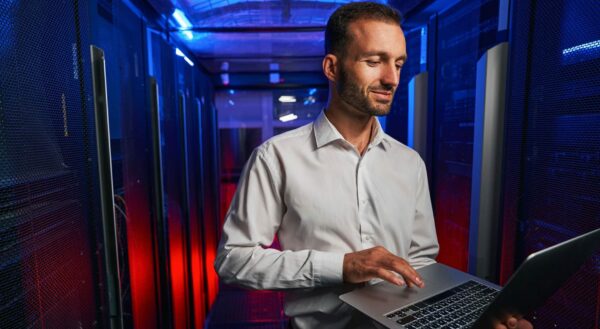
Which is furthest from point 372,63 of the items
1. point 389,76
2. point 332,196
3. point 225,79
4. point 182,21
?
point 225,79

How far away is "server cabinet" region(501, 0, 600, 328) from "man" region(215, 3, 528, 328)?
1.24 ft

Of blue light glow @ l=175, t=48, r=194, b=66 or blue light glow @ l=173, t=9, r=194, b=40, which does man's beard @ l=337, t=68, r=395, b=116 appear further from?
blue light glow @ l=175, t=48, r=194, b=66

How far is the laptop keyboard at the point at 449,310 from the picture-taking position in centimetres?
76

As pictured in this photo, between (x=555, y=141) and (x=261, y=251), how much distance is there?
3.07 ft

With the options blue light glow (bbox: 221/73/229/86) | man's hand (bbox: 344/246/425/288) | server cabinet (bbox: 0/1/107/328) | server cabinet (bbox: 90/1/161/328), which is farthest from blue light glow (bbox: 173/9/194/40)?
man's hand (bbox: 344/246/425/288)

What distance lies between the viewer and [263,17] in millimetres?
2275

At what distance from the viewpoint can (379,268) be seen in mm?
833

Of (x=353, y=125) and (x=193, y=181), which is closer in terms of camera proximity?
(x=353, y=125)

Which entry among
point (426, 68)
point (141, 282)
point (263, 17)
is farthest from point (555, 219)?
point (263, 17)

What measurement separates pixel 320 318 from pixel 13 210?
84cm

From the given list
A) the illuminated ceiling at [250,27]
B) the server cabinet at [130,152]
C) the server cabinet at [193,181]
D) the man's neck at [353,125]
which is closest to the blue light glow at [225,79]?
the illuminated ceiling at [250,27]

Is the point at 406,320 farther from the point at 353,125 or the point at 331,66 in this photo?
the point at 331,66

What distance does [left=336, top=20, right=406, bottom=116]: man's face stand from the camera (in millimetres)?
983

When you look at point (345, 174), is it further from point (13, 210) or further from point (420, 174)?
point (13, 210)
